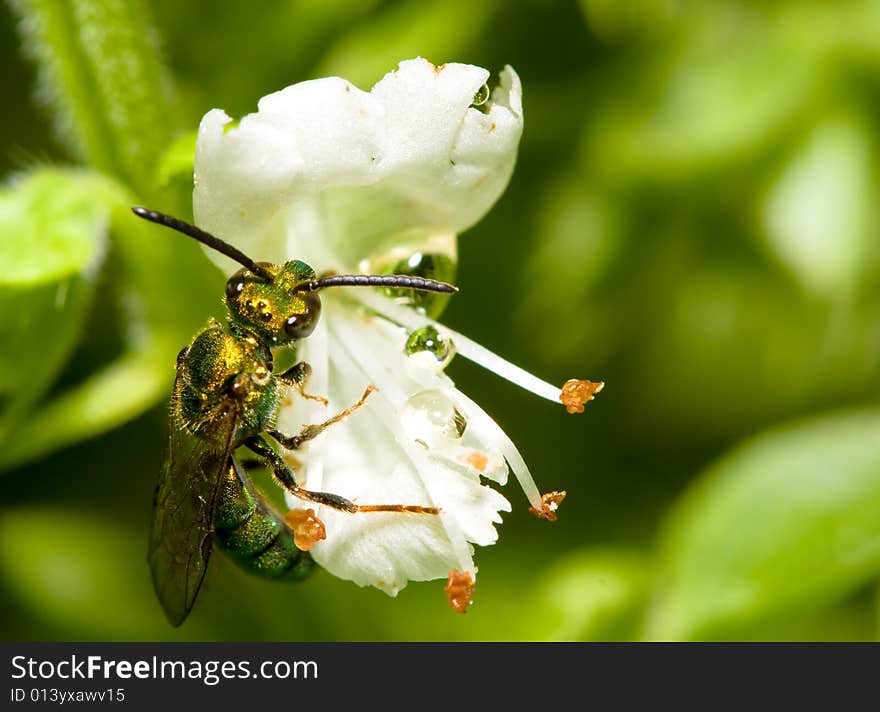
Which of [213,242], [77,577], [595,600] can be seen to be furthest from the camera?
[77,577]

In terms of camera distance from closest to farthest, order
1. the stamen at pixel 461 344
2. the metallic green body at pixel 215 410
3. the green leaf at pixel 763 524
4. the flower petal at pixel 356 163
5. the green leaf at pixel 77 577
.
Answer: the flower petal at pixel 356 163 → the metallic green body at pixel 215 410 → the stamen at pixel 461 344 → the green leaf at pixel 763 524 → the green leaf at pixel 77 577

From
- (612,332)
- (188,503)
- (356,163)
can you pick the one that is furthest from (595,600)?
(356,163)

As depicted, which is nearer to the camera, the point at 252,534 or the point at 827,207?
the point at 252,534

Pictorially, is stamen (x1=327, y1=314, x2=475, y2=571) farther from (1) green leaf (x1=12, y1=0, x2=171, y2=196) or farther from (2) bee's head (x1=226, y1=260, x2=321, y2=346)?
(1) green leaf (x1=12, y1=0, x2=171, y2=196)

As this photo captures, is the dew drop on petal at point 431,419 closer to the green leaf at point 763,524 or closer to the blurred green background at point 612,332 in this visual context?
the blurred green background at point 612,332

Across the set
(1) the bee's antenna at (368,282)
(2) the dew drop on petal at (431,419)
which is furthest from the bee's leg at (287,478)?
(1) the bee's antenna at (368,282)

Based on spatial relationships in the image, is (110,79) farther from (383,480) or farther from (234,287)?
(383,480)

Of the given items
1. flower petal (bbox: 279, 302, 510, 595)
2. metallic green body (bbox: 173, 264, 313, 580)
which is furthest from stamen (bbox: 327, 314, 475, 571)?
metallic green body (bbox: 173, 264, 313, 580)
